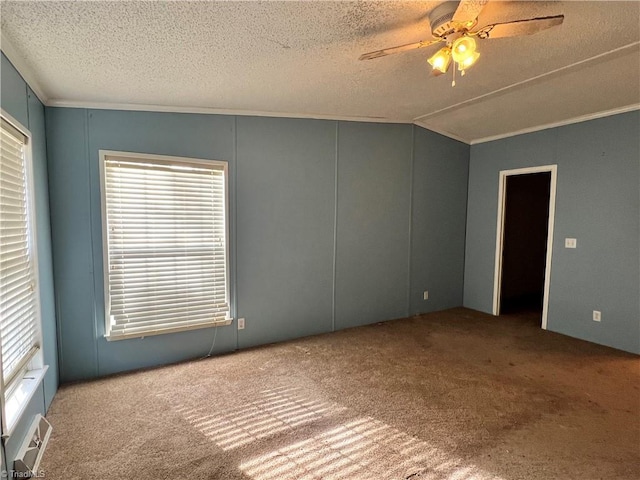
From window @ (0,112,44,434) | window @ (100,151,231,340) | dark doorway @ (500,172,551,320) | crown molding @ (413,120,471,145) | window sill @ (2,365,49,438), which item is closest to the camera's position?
window sill @ (2,365,49,438)

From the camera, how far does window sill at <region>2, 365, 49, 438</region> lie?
1671mm

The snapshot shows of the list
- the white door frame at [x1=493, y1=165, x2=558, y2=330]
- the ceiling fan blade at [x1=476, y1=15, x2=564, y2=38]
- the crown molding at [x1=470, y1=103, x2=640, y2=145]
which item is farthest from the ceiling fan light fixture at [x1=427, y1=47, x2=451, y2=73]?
the white door frame at [x1=493, y1=165, x2=558, y2=330]

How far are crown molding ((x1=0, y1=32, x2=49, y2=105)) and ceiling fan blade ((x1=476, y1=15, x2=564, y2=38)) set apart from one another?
262cm

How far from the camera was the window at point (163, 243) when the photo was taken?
2.78 meters

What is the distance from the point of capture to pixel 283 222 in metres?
3.53

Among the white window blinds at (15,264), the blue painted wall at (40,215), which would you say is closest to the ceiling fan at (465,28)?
the blue painted wall at (40,215)

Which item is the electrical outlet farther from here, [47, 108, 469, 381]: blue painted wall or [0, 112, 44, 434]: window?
[0, 112, 44, 434]: window

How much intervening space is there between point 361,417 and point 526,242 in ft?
15.3

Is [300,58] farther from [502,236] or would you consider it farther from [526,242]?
[526,242]

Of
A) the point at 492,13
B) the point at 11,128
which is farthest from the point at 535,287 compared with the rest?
the point at 11,128

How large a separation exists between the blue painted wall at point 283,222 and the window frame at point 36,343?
0.47 m

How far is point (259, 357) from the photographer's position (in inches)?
126

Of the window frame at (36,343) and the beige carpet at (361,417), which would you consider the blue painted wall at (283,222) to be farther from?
the window frame at (36,343)

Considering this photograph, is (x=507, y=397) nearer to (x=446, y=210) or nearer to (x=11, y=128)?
(x=446, y=210)
